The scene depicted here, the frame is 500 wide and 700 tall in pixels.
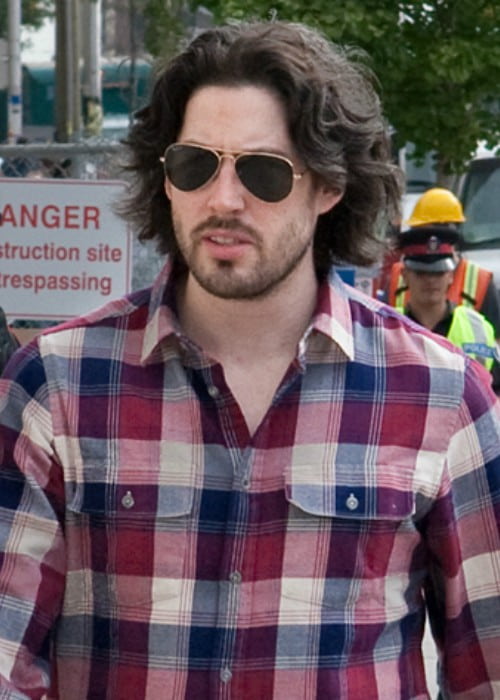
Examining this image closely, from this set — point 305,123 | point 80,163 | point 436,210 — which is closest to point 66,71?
point 436,210

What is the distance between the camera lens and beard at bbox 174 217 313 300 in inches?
113

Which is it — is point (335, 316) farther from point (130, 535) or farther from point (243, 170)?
point (130, 535)

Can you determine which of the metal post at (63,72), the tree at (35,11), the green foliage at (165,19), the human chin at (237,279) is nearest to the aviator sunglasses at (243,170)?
the human chin at (237,279)

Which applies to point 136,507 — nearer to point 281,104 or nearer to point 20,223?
point 281,104

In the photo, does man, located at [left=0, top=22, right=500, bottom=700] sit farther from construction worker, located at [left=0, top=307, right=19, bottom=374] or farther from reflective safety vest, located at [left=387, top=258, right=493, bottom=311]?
reflective safety vest, located at [left=387, top=258, right=493, bottom=311]

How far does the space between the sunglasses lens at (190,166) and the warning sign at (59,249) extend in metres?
5.01

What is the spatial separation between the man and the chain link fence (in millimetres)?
4955

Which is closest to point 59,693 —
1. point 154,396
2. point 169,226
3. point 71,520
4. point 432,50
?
point 71,520

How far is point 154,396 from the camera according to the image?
9.59 feet

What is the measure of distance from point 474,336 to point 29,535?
4.21 metres

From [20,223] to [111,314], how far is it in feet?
16.9

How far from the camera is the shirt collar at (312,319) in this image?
295 cm

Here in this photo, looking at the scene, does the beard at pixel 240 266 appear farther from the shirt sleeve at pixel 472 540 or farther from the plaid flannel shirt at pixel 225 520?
the shirt sleeve at pixel 472 540

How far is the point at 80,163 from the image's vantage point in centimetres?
846
